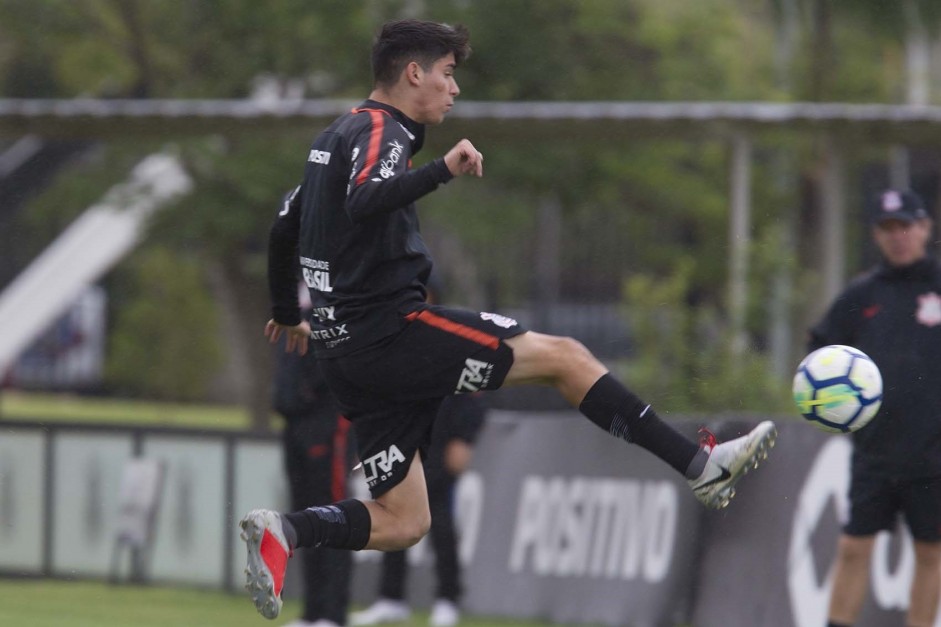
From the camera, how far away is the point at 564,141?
1650 centimetres

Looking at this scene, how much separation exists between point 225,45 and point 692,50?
5999mm

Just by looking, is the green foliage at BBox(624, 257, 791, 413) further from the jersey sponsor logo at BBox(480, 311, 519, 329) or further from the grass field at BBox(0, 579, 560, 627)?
the jersey sponsor logo at BBox(480, 311, 519, 329)

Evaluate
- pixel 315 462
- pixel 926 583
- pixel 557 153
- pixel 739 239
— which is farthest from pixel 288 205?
pixel 557 153

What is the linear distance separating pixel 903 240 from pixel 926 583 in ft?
5.43

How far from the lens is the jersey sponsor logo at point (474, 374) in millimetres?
5699

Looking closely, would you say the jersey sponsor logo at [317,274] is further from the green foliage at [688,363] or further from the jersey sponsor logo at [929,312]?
the green foliage at [688,363]

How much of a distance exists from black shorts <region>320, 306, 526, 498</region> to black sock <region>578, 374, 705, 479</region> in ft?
1.19

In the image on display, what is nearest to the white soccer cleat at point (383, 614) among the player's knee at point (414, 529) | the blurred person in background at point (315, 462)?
the blurred person in background at point (315, 462)

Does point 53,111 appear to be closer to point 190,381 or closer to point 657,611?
point 657,611

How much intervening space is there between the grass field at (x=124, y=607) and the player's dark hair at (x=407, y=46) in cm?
464

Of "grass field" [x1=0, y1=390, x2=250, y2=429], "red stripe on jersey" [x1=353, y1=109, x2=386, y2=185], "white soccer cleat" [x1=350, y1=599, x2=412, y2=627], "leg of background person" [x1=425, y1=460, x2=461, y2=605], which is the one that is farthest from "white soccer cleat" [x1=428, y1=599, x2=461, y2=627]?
"grass field" [x1=0, y1=390, x2=250, y2=429]

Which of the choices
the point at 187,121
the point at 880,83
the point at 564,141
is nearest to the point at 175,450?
the point at 187,121

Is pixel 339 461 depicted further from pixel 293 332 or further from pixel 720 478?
pixel 720 478

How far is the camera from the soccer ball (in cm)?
625
